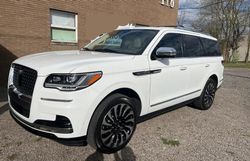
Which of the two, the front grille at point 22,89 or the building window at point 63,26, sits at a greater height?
the building window at point 63,26

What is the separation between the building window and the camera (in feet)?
26.8

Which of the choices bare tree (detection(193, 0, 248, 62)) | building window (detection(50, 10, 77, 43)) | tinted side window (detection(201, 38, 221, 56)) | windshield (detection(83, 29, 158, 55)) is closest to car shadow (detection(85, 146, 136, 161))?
windshield (detection(83, 29, 158, 55))

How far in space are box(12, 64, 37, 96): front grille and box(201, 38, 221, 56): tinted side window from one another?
3.96 meters

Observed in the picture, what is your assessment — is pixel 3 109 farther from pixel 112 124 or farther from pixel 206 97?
pixel 206 97

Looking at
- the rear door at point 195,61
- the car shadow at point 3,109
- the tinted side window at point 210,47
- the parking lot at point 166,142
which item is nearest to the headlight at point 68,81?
the parking lot at point 166,142

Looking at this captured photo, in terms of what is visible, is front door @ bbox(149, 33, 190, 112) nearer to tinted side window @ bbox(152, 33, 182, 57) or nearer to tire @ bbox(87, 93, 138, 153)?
tinted side window @ bbox(152, 33, 182, 57)

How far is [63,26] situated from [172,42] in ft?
18.7

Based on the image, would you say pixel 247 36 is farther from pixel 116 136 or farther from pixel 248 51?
pixel 116 136

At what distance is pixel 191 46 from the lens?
4590 mm

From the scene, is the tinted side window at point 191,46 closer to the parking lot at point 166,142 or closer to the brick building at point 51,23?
the parking lot at point 166,142

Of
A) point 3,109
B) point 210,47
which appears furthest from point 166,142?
point 3,109

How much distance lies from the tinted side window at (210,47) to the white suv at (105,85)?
86 centimetres

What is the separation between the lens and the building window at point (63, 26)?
26.8ft

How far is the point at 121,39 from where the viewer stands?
4023 mm
